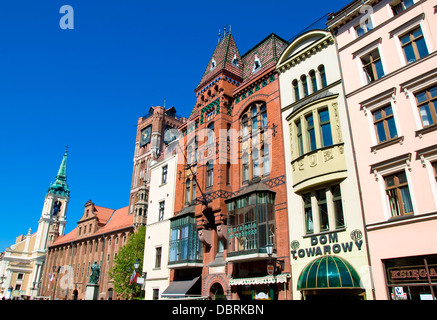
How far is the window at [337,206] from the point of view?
16.5m

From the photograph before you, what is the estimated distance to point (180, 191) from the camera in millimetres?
29938

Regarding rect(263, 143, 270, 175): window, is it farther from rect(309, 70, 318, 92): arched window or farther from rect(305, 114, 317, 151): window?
rect(309, 70, 318, 92): arched window

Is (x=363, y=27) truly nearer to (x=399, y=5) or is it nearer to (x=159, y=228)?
(x=399, y=5)

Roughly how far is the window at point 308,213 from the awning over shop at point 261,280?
2.76 meters

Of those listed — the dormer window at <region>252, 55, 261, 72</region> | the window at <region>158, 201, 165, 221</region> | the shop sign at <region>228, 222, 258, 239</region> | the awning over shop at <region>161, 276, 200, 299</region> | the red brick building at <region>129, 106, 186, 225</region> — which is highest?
the red brick building at <region>129, 106, 186, 225</region>

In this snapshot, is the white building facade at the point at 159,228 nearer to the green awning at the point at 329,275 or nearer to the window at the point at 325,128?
the green awning at the point at 329,275

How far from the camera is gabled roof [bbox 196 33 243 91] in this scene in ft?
94.3

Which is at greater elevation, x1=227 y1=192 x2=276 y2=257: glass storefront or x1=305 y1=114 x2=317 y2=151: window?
x1=305 y1=114 x2=317 y2=151: window

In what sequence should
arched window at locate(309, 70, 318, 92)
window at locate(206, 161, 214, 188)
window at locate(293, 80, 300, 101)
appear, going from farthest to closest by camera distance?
window at locate(206, 161, 214, 188)
window at locate(293, 80, 300, 101)
arched window at locate(309, 70, 318, 92)

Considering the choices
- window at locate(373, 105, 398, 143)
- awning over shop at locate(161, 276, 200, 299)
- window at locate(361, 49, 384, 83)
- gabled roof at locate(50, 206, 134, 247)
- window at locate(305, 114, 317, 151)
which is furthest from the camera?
gabled roof at locate(50, 206, 134, 247)

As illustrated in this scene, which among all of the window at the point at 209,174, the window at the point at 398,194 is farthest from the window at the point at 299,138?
the window at the point at 209,174

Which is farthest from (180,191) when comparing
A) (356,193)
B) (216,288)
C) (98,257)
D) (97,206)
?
A: (97,206)

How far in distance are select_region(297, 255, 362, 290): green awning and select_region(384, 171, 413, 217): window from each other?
3.24m

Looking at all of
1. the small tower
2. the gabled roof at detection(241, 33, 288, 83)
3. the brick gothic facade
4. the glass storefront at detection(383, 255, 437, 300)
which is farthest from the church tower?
the glass storefront at detection(383, 255, 437, 300)
